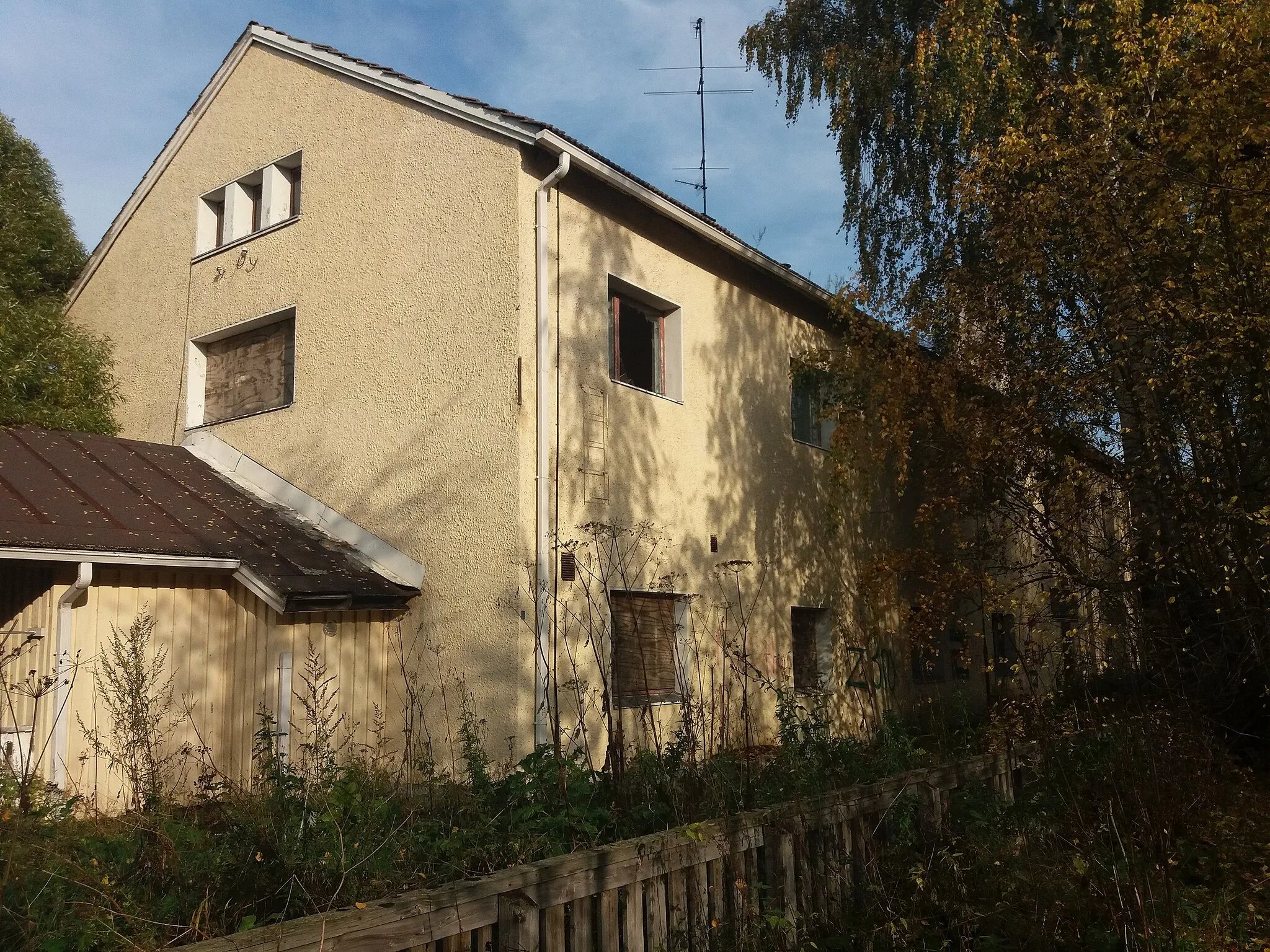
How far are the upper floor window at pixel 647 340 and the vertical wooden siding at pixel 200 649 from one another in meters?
3.77

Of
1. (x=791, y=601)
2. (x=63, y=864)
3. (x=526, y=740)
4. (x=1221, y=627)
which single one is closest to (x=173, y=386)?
(x=526, y=740)

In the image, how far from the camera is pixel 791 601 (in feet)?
40.5

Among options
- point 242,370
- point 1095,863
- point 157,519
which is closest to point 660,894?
point 1095,863

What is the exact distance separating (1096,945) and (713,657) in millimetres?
6572

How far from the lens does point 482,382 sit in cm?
938

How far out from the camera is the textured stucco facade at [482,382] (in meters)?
9.24

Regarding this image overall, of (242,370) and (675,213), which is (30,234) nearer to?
(242,370)

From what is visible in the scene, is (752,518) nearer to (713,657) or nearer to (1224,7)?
(713,657)

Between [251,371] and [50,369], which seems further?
[50,369]

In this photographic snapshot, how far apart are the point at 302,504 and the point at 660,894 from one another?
24.8 ft

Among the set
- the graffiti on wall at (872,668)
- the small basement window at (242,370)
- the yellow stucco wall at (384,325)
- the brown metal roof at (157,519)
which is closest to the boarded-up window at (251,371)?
the small basement window at (242,370)

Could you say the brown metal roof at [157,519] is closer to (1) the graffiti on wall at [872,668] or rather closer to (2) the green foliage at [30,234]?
(1) the graffiti on wall at [872,668]

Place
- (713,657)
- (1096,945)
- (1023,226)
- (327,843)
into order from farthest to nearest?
(713,657) → (1023,226) → (1096,945) → (327,843)

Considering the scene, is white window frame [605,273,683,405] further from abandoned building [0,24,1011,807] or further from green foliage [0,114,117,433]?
green foliage [0,114,117,433]
